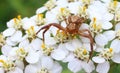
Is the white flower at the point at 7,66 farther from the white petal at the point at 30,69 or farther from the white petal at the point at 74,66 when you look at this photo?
the white petal at the point at 74,66

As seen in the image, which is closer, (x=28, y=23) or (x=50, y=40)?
(x=50, y=40)

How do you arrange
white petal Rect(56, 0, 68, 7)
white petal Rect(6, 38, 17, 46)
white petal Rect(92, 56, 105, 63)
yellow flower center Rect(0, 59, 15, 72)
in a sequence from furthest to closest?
1. white petal Rect(56, 0, 68, 7)
2. white petal Rect(6, 38, 17, 46)
3. yellow flower center Rect(0, 59, 15, 72)
4. white petal Rect(92, 56, 105, 63)

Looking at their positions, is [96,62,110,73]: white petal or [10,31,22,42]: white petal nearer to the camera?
[96,62,110,73]: white petal

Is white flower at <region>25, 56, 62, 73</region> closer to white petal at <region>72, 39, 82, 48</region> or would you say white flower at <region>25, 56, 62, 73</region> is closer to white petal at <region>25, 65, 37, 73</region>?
white petal at <region>25, 65, 37, 73</region>

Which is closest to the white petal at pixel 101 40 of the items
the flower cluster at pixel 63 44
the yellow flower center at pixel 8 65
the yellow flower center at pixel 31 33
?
the flower cluster at pixel 63 44

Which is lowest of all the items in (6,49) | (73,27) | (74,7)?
(6,49)

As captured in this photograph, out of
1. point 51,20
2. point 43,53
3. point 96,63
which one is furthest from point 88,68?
point 51,20

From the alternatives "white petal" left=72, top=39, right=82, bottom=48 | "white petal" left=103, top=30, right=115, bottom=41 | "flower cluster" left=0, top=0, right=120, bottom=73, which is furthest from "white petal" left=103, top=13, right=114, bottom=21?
"white petal" left=72, top=39, right=82, bottom=48

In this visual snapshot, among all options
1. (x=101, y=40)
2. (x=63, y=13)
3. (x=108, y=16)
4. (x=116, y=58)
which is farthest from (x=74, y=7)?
(x=116, y=58)

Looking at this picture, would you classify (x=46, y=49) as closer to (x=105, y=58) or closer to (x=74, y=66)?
(x=74, y=66)
